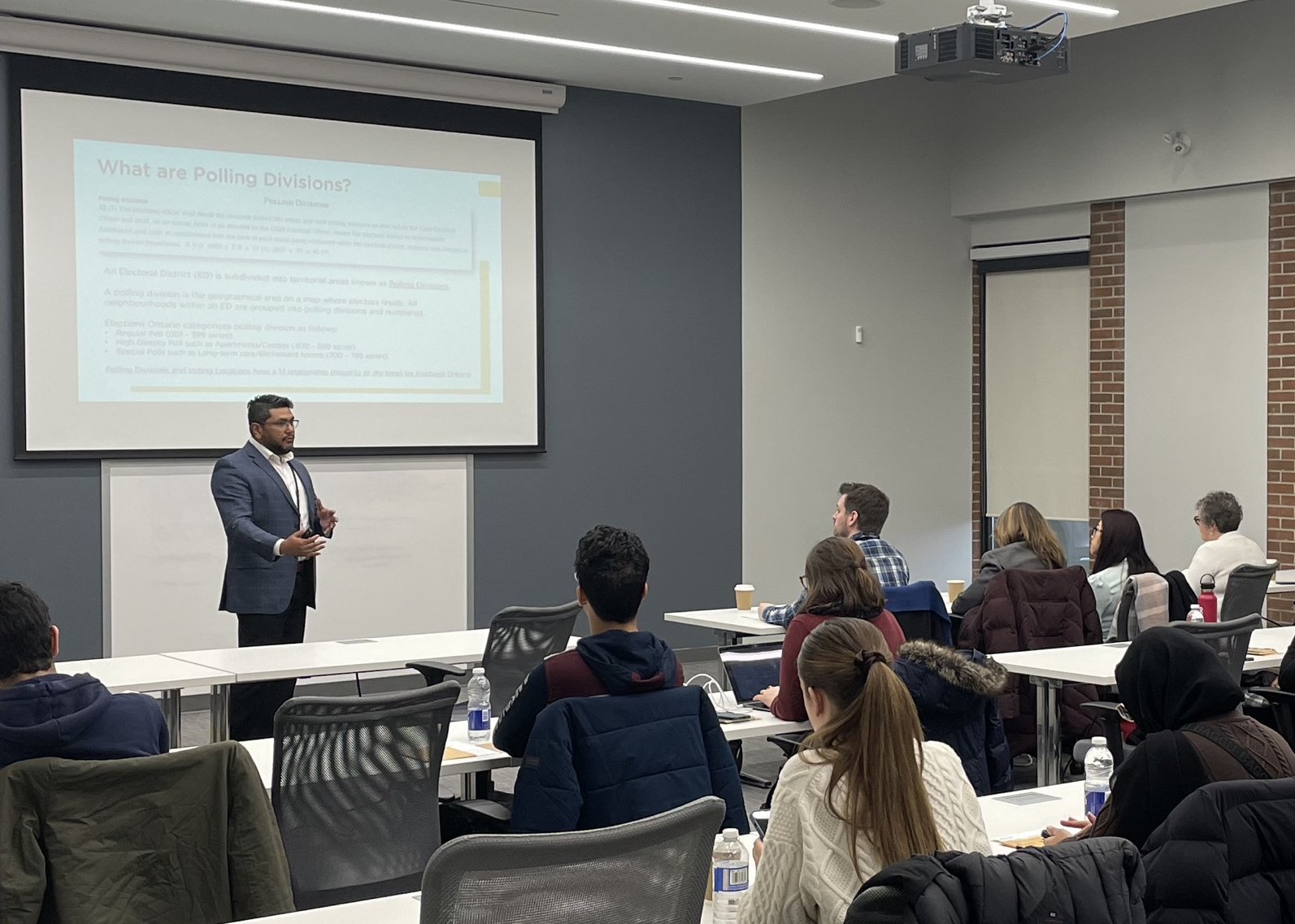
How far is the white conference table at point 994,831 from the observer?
2.44 m

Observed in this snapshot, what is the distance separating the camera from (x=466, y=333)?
27.0 feet

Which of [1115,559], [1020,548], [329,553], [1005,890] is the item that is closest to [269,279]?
[329,553]

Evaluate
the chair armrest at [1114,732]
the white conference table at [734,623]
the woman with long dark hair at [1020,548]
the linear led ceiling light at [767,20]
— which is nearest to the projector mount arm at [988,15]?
the linear led ceiling light at [767,20]

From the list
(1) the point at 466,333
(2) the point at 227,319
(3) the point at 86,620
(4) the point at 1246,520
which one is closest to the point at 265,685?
(3) the point at 86,620

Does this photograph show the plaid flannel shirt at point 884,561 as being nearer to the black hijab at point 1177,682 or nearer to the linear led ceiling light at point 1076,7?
the linear led ceiling light at point 1076,7

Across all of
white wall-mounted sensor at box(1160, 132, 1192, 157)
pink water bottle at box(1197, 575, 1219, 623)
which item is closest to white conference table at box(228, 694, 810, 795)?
pink water bottle at box(1197, 575, 1219, 623)

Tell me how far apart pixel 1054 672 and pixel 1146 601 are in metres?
Result: 1.01

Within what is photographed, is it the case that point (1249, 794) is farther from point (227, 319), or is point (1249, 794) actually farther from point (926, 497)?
point (926, 497)

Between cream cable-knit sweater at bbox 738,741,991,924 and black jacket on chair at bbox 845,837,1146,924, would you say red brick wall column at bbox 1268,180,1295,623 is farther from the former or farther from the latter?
black jacket on chair at bbox 845,837,1146,924

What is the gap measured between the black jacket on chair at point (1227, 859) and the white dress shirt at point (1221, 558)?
194 inches

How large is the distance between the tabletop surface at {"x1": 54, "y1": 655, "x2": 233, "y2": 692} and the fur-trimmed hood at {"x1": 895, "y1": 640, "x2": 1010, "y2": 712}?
2334 millimetres

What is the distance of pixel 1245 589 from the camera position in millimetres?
6293

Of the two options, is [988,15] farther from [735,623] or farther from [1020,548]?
[735,623]

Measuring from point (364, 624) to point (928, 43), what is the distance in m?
4.46
